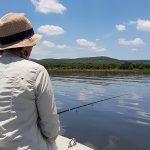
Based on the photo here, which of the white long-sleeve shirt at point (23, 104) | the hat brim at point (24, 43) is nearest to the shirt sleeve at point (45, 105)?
the white long-sleeve shirt at point (23, 104)

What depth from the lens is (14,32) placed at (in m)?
3.00

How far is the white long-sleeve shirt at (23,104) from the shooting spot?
280 centimetres

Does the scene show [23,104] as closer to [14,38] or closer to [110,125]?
[14,38]

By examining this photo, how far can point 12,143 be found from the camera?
2.81 meters

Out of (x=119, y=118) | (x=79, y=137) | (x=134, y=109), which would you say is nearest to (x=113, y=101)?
(x=134, y=109)

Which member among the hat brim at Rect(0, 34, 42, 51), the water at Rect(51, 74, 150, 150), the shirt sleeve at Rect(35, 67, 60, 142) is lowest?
the water at Rect(51, 74, 150, 150)

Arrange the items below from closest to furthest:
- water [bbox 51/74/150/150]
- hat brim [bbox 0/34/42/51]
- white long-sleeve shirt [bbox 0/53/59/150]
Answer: white long-sleeve shirt [bbox 0/53/59/150]
hat brim [bbox 0/34/42/51]
water [bbox 51/74/150/150]

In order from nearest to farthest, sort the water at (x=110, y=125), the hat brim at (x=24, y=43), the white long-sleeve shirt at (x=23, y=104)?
the white long-sleeve shirt at (x=23, y=104) < the hat brim at (x=24, y=43) < the water at (x=110, y=125)

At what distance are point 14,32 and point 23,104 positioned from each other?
2.22ft

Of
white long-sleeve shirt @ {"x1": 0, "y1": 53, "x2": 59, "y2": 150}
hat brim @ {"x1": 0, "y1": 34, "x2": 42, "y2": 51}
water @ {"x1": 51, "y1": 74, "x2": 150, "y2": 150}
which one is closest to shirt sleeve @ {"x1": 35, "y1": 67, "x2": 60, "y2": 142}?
white long-sleeve shirt @ {"x1": 0, "y1": 53, "x2": 59, "y2": 150}

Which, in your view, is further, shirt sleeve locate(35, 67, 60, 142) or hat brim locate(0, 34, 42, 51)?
hat brim locate(0, 34, 42, 51)

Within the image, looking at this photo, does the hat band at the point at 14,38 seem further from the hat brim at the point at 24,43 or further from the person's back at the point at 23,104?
the person's back at the point at 23,104

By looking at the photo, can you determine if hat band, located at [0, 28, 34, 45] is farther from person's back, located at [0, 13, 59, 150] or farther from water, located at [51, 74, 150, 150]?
water, located at [51, 74, 150, 150]

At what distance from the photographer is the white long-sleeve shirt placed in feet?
9.18
